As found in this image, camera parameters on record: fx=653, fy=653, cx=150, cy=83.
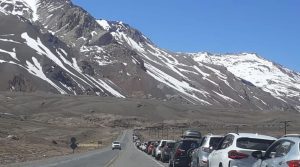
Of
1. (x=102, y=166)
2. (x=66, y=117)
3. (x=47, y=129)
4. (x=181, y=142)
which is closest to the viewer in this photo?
(x=181, y=142)

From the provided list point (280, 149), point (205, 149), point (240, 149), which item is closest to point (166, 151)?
A: point (205, 149)

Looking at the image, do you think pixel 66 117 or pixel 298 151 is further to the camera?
pixel 66 117

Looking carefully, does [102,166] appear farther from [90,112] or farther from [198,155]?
[90,112]

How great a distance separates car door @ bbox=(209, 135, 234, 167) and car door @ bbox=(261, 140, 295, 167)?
402 centimetres

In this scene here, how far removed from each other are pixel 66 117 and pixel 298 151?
6664 inches

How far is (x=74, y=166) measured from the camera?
1494 inches

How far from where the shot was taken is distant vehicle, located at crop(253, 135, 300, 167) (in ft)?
39.3

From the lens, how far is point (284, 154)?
12695 millimetres

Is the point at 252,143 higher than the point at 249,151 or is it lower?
higher

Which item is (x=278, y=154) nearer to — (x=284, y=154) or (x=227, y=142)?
(x=284, y=154)

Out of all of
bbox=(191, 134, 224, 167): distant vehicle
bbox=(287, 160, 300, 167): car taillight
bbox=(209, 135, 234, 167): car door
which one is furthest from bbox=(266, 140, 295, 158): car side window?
bbox=(191, 134, 224, 167): distant vehicle

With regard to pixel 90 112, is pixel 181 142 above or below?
below

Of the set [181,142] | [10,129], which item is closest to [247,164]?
[181,142]

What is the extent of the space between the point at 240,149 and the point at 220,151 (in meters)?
1.31
